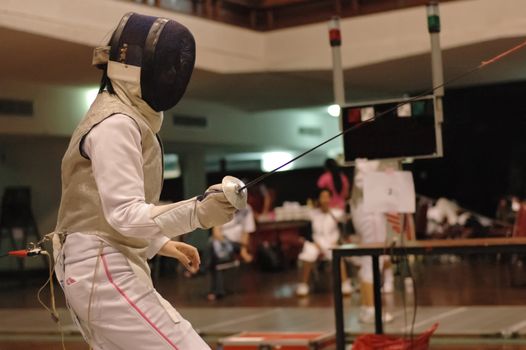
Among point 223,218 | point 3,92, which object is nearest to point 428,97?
point 223,218

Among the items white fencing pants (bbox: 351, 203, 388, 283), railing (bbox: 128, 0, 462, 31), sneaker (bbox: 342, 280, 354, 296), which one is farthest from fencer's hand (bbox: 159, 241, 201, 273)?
railing (bbox: 128, 0, 462, 31)

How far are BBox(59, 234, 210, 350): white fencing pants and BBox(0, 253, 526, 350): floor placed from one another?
288cm

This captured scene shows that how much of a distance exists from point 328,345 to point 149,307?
3098 millimetres

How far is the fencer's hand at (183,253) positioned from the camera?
2.51 m

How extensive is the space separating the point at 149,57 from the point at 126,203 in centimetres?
47

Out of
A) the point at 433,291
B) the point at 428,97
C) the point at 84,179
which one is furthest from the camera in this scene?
the point at 433,291

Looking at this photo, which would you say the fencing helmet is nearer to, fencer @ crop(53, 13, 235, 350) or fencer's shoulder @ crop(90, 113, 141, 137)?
fencer @ crop(53, 13, 235, 350)

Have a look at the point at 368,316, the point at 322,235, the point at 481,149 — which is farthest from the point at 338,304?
the point at 481,149

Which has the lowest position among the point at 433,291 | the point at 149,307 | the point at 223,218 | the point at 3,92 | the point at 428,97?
the point at 433,291

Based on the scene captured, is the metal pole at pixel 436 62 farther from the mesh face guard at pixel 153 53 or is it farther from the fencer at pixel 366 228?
the mesh face guard at pixel 153 53

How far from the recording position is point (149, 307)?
2191mm

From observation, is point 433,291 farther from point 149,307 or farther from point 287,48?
point 149,307

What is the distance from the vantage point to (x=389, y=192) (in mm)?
4449

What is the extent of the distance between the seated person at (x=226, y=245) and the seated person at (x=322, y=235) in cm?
63
